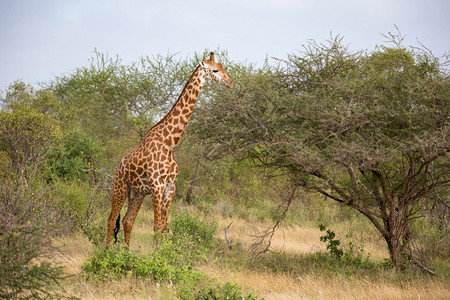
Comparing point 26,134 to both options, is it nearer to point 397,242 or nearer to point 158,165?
point 158,165

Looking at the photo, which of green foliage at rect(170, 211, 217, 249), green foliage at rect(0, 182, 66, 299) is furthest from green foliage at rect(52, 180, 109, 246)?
green foliage at rect(0, 182, 66, 299)

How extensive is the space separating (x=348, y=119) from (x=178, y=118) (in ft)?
9.19

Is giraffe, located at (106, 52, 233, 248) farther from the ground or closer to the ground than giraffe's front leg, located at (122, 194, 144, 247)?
farther from the ground

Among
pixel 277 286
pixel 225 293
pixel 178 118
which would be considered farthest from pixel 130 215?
pixel 225 293

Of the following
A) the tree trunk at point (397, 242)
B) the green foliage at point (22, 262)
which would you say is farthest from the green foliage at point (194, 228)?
the green foliage at point (22, 262)

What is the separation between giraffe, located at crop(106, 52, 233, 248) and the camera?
801 cm

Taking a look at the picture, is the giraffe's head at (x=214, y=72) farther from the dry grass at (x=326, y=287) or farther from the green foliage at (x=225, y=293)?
the green foliage at (x=225, y=293)

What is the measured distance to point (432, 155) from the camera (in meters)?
8.00

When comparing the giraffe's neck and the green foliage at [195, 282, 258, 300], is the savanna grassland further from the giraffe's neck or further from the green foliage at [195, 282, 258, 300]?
the giraffe's neck

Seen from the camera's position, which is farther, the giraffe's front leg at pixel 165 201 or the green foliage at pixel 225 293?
the giraffe's front leg at pixel 165 201

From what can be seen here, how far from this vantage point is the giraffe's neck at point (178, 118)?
8.37 metres

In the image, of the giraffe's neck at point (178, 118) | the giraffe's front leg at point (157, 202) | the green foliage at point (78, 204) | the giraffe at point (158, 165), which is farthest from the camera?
the green foliage at point (78, 204)

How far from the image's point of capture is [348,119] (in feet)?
28.2

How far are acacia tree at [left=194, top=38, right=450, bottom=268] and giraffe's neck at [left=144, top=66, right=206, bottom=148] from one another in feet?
2.93
